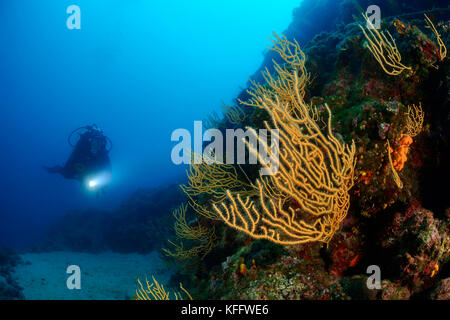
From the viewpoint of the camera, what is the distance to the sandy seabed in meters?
7.84

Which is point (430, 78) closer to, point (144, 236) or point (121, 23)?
point (144, 236)

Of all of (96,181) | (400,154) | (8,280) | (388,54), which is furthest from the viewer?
(96,181)

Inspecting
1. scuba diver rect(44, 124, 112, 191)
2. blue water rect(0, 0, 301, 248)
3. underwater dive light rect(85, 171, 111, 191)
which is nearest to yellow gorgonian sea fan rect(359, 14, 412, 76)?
scuba diver rect(44, 124, 112, 191)

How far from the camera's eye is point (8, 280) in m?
8.37

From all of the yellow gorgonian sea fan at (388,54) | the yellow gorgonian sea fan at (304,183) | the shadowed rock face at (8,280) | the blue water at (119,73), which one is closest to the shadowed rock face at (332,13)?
the yellow gorgonian sea fan at (388,54)

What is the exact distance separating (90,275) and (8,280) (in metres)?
2.65

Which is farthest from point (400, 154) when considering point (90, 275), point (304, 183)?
point (90, 275)

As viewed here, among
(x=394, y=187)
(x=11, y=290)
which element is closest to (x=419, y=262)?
(x=394, y=187)

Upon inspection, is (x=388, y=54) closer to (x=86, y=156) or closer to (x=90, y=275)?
(x=90, y=275)

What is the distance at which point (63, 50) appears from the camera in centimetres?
12181

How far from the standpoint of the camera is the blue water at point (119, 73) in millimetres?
91875

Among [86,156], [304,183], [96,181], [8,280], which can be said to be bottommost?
[8,280]

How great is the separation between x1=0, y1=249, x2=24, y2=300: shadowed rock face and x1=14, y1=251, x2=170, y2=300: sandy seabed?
26 cm

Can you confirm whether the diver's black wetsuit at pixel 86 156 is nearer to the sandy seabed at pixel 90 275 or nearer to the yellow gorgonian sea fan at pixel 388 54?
the sandy seabed at pixel 90 275
